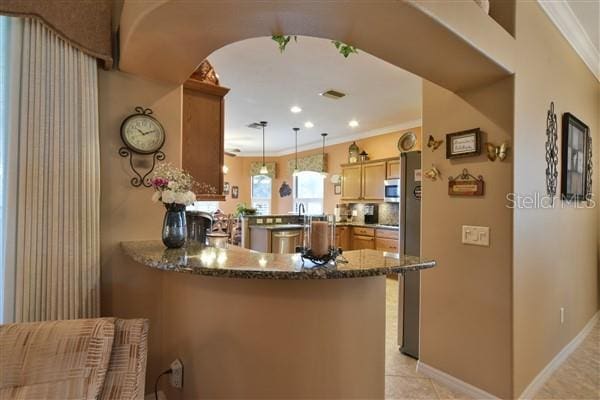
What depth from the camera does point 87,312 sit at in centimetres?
168

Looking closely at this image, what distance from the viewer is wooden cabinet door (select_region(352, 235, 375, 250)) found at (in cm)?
570

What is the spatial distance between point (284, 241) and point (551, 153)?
365 cm

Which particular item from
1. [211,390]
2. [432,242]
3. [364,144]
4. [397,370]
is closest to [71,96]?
[211,390]

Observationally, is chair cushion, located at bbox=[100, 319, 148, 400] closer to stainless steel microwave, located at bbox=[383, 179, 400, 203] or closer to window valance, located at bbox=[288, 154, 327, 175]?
stainless steel microwave, located at bbox=[383, 179, 400, 203]

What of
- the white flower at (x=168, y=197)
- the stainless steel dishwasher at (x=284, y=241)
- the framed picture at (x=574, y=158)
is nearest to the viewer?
the white flower at (x=168, y=197)

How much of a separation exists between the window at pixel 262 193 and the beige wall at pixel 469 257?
7.14 m

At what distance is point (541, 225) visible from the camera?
2.23 m

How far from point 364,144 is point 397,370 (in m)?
4.90

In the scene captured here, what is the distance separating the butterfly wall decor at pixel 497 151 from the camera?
1938mm

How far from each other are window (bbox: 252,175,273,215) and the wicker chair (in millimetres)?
8123

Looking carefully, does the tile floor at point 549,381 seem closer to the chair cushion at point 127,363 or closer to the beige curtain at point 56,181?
the chair cushion at point 127,363

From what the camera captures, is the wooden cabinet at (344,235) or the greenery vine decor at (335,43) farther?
the wooden cabinet at (344,235)

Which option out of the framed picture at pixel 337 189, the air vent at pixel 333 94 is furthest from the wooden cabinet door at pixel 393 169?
the air vent at pixel 333 94

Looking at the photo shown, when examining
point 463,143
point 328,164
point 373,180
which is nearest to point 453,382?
point 463,143
